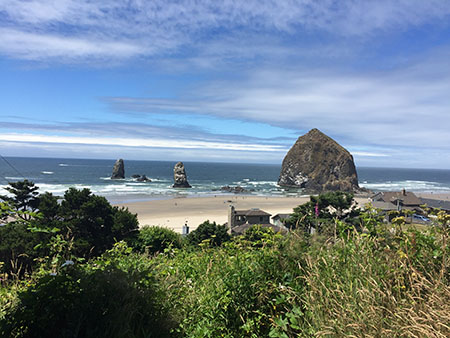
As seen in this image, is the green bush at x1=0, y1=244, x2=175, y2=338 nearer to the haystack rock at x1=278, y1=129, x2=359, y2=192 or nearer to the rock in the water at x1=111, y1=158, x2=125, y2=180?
the haystack rock at x1=278, y1=129, x2=359, y2=192

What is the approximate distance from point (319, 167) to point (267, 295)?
111368 millimetres

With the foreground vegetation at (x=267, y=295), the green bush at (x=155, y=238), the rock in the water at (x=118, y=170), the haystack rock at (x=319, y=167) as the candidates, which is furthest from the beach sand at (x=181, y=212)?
the rock in the water at (x=118, y=170)

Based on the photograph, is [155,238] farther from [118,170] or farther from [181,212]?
[118,170]

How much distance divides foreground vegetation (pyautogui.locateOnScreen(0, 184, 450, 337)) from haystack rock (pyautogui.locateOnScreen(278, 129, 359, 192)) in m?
99.5

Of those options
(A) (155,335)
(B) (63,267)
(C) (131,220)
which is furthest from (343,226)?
(C) (131,220)

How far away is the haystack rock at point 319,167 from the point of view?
103 meters

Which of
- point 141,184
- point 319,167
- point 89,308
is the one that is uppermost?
point 319,167

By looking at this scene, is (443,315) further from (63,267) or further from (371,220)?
(63,267)

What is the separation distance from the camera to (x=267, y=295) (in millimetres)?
3639

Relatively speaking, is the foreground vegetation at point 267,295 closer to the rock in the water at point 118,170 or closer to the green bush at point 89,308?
the green bush at point 89,308

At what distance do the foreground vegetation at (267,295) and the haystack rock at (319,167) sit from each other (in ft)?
326

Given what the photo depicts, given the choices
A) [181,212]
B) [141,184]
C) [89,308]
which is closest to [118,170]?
[141,184]

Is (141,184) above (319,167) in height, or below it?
below

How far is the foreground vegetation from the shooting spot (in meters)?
2.62
